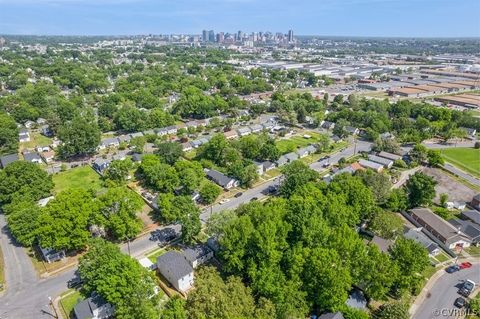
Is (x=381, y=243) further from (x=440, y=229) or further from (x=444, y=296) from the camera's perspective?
(x=440, y=229)

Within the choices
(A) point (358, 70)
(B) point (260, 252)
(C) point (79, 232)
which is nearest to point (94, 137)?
(C) point (79, 232)

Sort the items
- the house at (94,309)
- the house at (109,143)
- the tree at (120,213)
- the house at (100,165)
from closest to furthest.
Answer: the house at (94,309) → the tree at (120,213) → the house at (100,165) → the house at (109,143)

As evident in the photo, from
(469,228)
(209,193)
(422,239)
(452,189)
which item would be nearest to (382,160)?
(452,189)

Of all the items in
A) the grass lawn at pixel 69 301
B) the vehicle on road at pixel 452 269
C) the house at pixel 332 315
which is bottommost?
the vehicle on road at pixel 452 269

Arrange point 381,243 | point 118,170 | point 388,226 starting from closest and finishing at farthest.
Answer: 1. point 381,243
2. point 388,226
3. point 118,170

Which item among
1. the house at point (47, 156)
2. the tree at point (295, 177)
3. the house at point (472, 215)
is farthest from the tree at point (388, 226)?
the house at point (47, 156)

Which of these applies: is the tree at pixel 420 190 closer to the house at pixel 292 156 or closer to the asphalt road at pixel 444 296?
the asphalt road at pixel 444 296

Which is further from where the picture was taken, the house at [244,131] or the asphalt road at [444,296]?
the house at [244,131]
